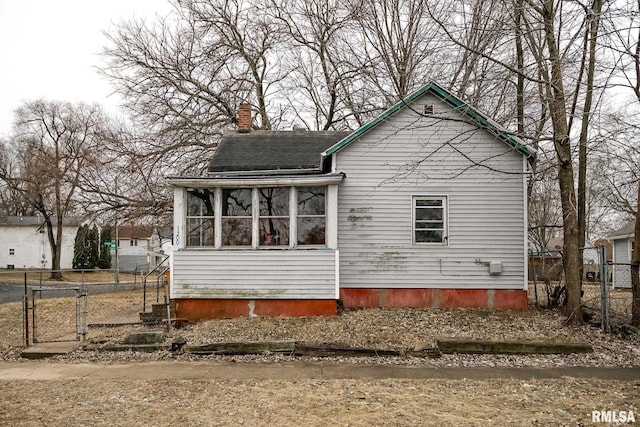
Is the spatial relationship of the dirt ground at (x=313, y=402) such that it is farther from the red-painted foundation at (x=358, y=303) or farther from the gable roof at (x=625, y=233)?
the gable roof at (x=625, y=233)

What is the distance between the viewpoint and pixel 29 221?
50.5 m

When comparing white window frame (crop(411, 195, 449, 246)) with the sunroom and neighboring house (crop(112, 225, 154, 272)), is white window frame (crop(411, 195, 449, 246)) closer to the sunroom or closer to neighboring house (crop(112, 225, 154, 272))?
the sunroom

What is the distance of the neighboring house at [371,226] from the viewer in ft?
38.9

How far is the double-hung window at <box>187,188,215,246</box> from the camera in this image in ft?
40.2

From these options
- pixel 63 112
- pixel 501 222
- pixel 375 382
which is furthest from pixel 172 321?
pixel 63 112

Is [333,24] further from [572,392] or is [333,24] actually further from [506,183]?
[572,392]

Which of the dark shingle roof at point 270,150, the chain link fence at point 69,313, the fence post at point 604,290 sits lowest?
the chain link fence at point 69,313

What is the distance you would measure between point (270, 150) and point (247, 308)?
4.63 m

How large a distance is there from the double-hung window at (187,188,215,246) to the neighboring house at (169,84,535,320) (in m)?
0.02

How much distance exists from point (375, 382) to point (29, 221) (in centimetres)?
5258

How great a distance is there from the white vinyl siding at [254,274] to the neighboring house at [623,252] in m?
19.1

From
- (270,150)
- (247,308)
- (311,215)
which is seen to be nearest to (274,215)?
(311,215)

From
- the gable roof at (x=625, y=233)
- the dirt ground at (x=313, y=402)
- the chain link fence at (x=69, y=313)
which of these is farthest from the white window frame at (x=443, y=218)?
the gable roof at (x=625, y=233)

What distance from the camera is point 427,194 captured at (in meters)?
12.7
